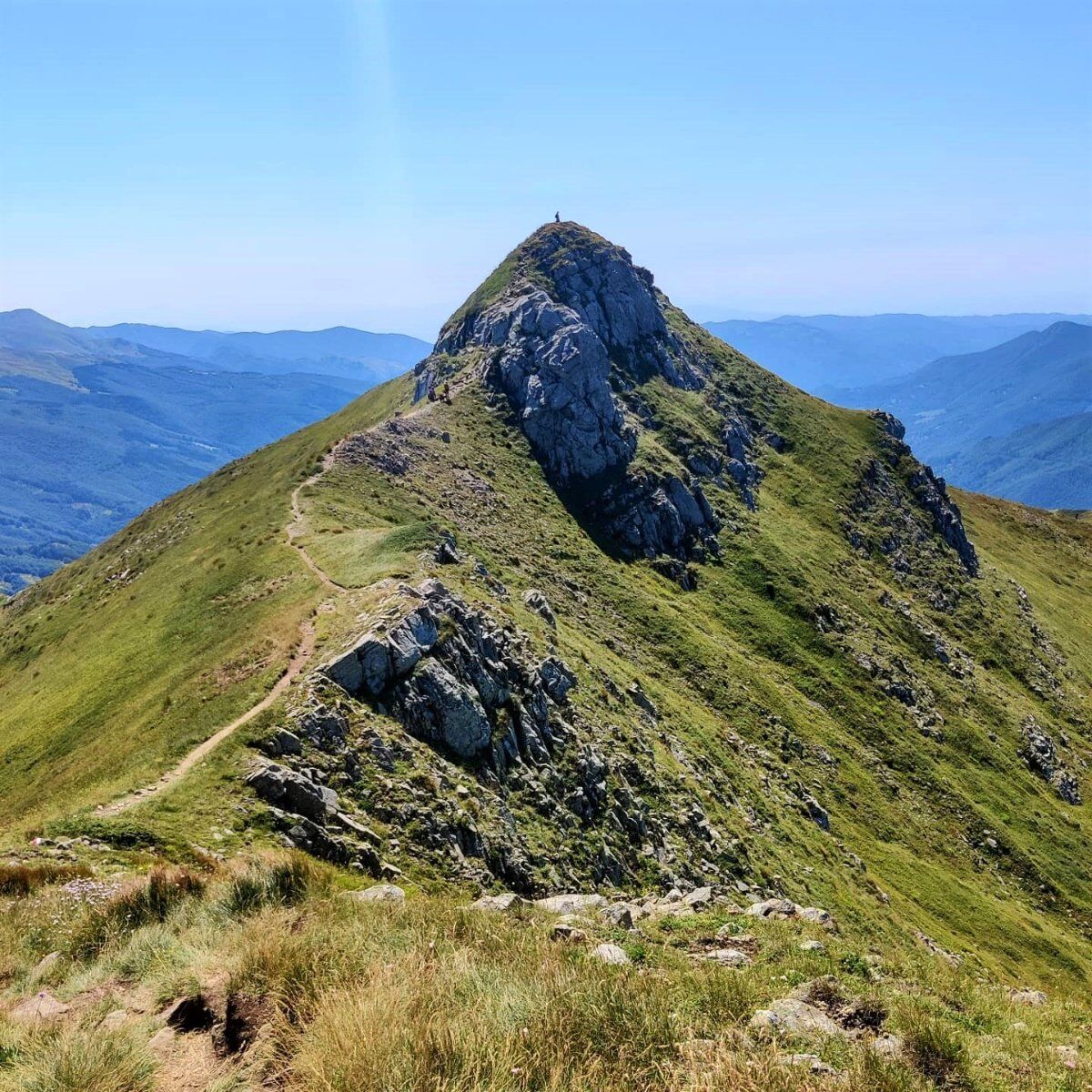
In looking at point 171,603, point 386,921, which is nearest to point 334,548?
point 171,603

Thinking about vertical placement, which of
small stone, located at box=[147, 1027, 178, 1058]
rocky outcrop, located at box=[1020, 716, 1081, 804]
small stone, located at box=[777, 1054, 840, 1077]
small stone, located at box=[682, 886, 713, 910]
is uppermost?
small stone, located at box=[777, 1054, 840, 1077]

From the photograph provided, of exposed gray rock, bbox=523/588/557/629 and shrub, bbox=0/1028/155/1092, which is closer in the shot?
shrub, bbox=0/1028/155/1092

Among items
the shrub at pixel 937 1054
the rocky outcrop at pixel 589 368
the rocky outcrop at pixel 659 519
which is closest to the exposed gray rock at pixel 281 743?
the shrub at pixel 937 1054

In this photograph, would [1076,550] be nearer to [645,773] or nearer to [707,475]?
[707,475]

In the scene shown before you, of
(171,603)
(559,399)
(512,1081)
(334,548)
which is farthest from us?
(559,399)

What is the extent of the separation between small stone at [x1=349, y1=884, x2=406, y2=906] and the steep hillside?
758cm

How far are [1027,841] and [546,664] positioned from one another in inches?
2317

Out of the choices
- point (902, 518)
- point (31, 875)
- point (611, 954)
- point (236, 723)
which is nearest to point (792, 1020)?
point (611, 954)

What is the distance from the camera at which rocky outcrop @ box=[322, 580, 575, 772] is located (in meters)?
33.0

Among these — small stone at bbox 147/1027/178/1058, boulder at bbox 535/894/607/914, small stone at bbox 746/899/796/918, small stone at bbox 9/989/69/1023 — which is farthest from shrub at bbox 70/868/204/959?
Result: small stone at bbox 746/899/796/918

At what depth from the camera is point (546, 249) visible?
131875 mm

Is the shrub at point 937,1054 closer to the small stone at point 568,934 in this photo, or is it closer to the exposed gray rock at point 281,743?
the small stone at point 568,934

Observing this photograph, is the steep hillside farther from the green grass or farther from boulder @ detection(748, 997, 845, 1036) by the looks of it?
boulder @ detection(748, 997, 845, 1036)

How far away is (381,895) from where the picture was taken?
15.8m
